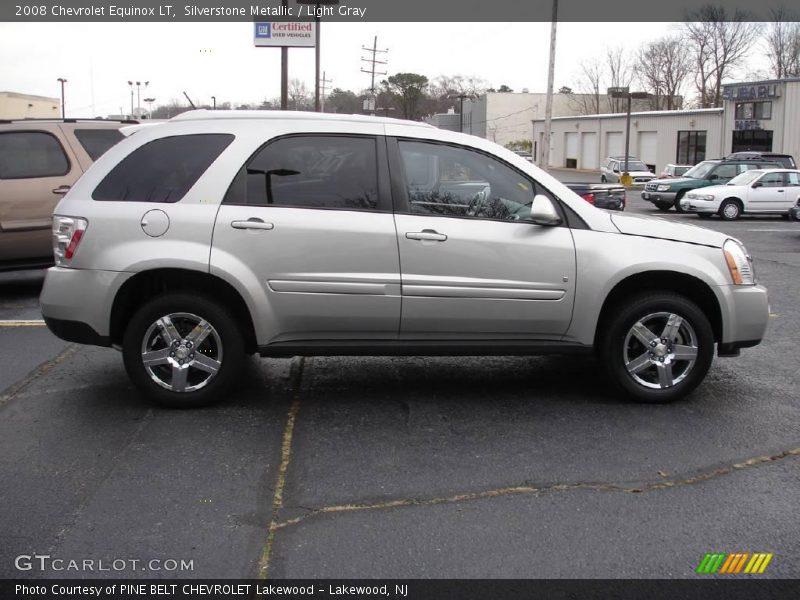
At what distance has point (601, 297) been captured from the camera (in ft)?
17.5

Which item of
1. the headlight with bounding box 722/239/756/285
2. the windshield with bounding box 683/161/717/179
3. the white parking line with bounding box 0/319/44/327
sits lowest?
the white parking line with bounding box 0/319/44/327

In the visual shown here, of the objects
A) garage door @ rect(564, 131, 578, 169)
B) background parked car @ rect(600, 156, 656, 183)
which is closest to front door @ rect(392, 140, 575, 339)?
background parked car @ rect(600, 156, 656, 183)

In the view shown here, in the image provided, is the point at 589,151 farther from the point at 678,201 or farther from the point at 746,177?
the point at 746,177

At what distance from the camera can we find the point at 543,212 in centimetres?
521

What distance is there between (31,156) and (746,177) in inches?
797

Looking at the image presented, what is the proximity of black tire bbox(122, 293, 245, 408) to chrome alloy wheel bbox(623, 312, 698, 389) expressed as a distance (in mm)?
2532

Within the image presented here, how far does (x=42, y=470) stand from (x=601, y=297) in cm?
342

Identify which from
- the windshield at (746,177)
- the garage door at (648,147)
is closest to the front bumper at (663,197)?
the windshield at (746,177)

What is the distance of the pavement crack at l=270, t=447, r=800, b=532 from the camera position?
3928 millimetres

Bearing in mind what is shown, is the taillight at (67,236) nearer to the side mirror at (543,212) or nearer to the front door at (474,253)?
the front door at (474,253)

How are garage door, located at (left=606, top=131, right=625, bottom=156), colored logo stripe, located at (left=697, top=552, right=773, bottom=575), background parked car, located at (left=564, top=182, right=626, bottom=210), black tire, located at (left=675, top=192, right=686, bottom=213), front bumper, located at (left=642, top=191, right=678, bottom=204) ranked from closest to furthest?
colored logo stripe, located at (left=697, top=552, right=773, bottom=575) < background parked car, located at (left=564, top=182, right=626, bottom=210) < black tire, located at (left=675, top=192, right=686, bottom=213) < front bumper, located at (left=642, top=191, right=678, bottom=204) < garage door, located at (left=606, top=131, right=625, bottom=156)

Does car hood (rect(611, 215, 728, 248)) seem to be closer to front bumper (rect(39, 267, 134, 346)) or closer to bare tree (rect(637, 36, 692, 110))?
front bumper (rect(39, 267, 134, 346))

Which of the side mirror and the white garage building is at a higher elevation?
the white garage building

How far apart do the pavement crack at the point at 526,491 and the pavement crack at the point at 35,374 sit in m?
2.83
